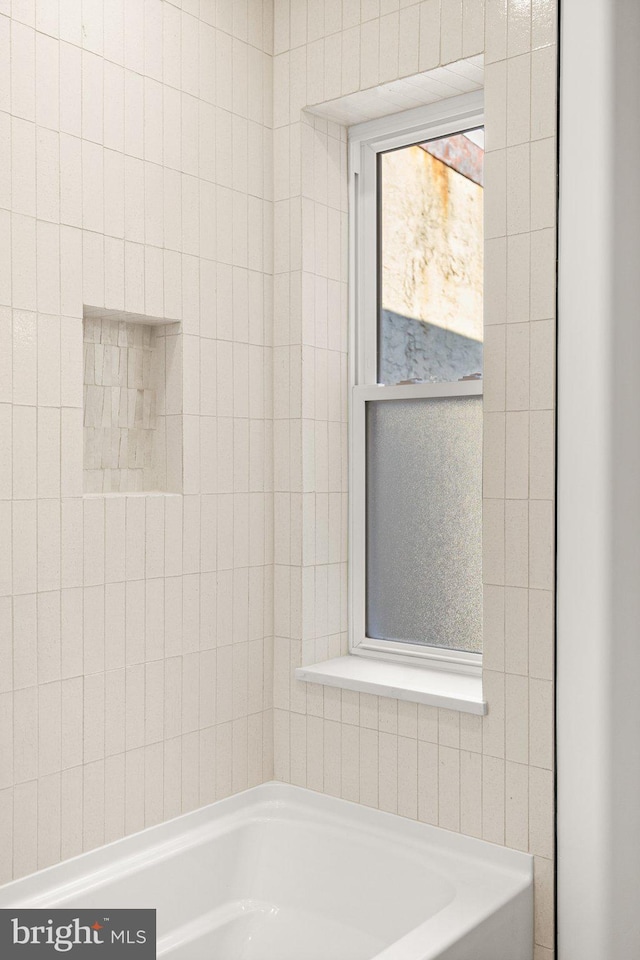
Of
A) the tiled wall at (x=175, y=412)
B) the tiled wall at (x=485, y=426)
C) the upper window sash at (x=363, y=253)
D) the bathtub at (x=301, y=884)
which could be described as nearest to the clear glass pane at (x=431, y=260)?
the upper window sash at (x=363, y=253)

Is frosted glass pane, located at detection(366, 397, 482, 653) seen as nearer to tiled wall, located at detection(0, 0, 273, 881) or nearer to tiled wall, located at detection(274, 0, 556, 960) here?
tiled wall, located at detection(274, 0, 556, 960)

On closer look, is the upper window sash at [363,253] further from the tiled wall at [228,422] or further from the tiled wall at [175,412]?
the tiled wall at [175,412]

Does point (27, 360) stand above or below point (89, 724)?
above

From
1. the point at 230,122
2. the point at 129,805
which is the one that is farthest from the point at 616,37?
the point at 129,805

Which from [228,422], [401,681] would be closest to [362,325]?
[228,422]

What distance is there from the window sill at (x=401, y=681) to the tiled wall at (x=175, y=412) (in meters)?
0.19

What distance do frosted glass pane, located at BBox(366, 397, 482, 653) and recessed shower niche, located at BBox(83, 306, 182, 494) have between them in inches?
22.7

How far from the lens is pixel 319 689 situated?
2.32 meters

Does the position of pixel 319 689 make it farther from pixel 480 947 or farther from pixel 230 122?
pixel 230 122

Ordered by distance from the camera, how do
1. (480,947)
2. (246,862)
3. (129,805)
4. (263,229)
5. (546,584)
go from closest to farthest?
(480,947) → (546,584) → (129,805) → (246,862) → (263,229)

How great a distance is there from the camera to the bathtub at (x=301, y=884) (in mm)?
1876

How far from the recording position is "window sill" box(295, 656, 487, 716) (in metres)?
2.06

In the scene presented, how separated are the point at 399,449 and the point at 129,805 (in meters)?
1.11

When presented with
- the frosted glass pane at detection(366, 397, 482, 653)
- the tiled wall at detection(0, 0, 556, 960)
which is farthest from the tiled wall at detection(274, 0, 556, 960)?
the frosted glass pane at detection(366, 397, 482, 653)
